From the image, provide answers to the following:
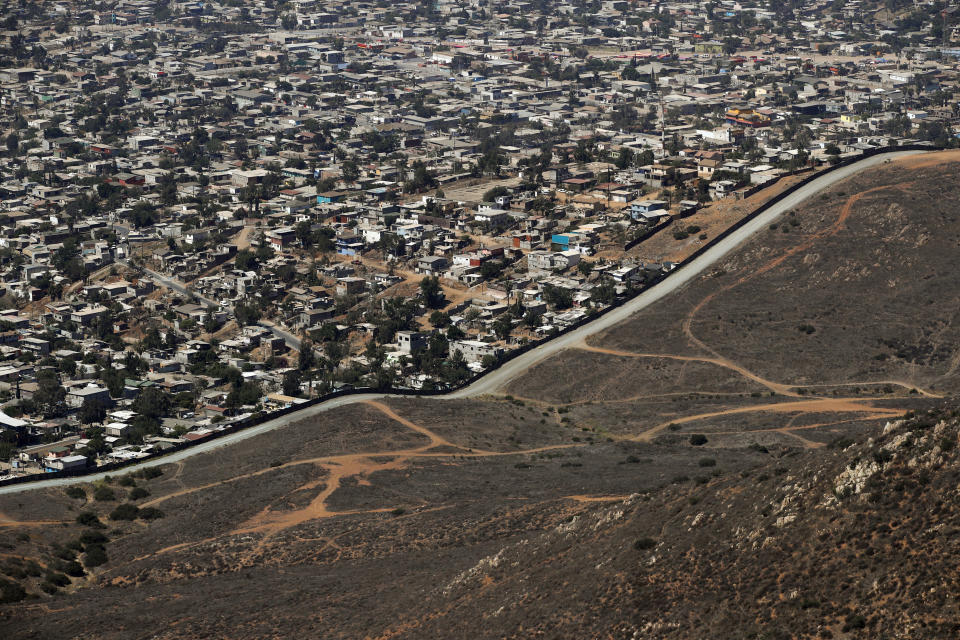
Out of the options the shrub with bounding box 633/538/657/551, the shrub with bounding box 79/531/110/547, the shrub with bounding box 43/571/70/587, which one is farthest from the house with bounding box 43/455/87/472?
the shrub with bounding box 633/538/657/551

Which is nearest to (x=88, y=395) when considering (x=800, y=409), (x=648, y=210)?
(x=800, y=409)

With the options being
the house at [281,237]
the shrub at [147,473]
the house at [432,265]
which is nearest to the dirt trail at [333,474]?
the shrub at [147,473]

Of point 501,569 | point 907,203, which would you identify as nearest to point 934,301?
point 907,203

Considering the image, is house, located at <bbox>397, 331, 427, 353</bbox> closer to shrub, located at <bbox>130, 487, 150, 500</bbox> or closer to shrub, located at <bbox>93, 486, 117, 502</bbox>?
shrub, located at <bbox>130, 487, 150, 500</bbox>

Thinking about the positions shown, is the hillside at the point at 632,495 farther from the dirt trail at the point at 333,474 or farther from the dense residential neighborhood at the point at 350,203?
the dense residential neighborhood at the point at 350,203

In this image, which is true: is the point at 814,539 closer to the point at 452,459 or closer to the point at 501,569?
the point at 501,569
